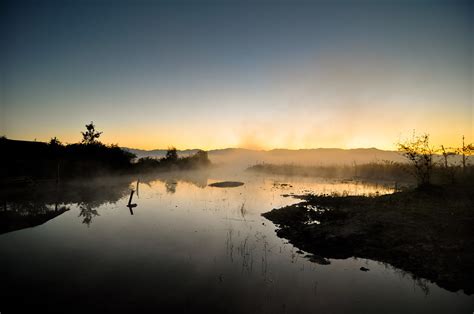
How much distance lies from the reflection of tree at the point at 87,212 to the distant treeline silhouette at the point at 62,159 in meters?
14.4

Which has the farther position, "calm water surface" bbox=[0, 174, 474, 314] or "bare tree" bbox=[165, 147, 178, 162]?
"bare tree" bbox=[165, 147, 178, 162]

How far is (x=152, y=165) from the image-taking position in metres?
62.6

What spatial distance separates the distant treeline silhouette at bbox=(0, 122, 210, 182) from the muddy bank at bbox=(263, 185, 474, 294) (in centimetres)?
3515

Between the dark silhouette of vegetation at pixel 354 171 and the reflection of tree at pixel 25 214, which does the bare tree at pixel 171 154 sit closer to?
the dark silhouette of vegetation at pixel 354 171

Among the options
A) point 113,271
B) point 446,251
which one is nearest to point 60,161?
point 113,271

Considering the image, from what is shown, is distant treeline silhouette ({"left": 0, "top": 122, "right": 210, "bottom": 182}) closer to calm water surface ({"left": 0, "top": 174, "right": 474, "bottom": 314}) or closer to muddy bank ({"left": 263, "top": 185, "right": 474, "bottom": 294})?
calm water surface ({"left": 0, "top": 174, "right": 474, "bottom": 314})

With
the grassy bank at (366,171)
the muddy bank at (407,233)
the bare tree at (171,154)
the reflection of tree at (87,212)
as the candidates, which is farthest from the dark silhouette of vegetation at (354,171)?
the reflection of tree at (87,212)

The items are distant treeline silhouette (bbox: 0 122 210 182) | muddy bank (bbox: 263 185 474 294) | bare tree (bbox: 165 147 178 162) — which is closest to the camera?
muddy bank (bbox: 263 185 474 294)

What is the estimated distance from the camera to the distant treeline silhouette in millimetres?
32812

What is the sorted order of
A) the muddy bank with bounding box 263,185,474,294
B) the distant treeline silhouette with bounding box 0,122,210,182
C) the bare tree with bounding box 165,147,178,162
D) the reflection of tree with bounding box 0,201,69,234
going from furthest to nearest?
the bare tree with bounding box 165,147,178,162 → the distant treeline silhouette with bounding box 0,122,210,182 → the reflection of tree with bounding box 0,201,69,234 → the muddy bank with bounding box 263,185,474,294

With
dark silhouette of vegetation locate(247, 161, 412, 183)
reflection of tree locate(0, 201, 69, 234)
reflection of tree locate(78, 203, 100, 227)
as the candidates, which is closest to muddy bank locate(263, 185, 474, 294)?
reflection of tree locate(78, 203, 100, 227)

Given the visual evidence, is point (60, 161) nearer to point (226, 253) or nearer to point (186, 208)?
point (186, 208)

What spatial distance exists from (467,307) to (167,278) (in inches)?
408

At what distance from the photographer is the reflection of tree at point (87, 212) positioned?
61.3 ft
